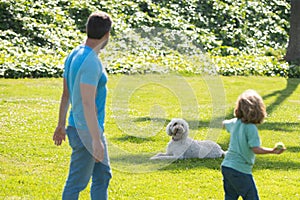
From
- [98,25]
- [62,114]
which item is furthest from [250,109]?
[62,114]

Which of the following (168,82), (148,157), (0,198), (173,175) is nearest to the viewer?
(0,198)

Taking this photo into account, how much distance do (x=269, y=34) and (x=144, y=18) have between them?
4.25 m

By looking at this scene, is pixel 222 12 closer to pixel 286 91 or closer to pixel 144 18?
pixel 144 18

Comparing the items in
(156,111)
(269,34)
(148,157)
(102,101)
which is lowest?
(269,34)

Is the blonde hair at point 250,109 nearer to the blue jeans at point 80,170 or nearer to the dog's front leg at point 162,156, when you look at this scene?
the blue jeans at point 80,170

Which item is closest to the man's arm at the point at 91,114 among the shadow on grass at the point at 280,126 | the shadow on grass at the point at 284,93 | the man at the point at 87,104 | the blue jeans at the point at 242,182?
the man at the point at 87,104

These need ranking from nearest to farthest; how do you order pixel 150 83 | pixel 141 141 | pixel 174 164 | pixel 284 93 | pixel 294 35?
pixel 174 164, pixel 141 141, pixel 150 83, pixel 284 93, pixel 294 35

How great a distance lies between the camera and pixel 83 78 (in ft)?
14.4

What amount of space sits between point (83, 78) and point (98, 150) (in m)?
0.51

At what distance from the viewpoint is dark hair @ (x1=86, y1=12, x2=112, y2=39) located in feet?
14.9

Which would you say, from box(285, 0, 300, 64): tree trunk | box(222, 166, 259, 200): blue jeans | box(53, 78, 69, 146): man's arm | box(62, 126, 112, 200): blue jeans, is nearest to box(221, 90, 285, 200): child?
box(222, 166, 259, 200): blue jeans

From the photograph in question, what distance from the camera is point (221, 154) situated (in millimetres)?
7832

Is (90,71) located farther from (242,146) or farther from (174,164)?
(174,164)

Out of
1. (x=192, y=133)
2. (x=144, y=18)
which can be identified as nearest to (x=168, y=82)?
(x=192, y=133)
